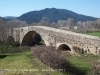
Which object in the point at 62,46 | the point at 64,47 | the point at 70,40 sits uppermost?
the point at 70,40

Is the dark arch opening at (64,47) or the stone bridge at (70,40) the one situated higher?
the stone bridge at (70,40)

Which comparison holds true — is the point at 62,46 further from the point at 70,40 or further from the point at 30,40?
the point at 30,40

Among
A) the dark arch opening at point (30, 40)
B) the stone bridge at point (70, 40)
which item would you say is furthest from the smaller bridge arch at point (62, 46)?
the dark arch opening at point (30, 40)

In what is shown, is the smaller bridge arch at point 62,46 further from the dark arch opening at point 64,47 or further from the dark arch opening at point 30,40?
the dark arch opening at point 30,40

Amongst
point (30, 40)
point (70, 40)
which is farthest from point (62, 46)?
point (30, 40)

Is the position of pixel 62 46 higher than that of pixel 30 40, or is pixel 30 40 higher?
pixel 62 46

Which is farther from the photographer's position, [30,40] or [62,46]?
[30,40]

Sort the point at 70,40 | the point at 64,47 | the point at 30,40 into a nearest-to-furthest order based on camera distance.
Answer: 1. the point at 70,40
2. the point at 64,47
3. the point at 30,40

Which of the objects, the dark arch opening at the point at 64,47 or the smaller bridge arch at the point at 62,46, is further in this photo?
the dark arch opening at the point at 64,47

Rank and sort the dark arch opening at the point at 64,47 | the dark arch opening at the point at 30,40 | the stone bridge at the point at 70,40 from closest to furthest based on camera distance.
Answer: the stone bridge at the point at 70,40, the dark arch opening at the point at 64,47, the dark arch opening at the point at 30,40

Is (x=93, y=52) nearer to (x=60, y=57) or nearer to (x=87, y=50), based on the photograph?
(x=87, y=50)

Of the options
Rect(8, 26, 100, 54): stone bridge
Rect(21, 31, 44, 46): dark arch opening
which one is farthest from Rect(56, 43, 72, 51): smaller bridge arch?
Rect(21, 31, 44, 46): dark arch opening

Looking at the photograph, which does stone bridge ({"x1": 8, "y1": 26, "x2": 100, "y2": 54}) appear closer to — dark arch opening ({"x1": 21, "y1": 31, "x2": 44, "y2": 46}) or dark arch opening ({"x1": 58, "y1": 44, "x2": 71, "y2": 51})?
dark arch opening ({"x1": 58, "y1": 44, "x2": 71, "y2": 51})

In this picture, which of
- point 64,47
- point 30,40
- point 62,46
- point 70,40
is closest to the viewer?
point 70,40
